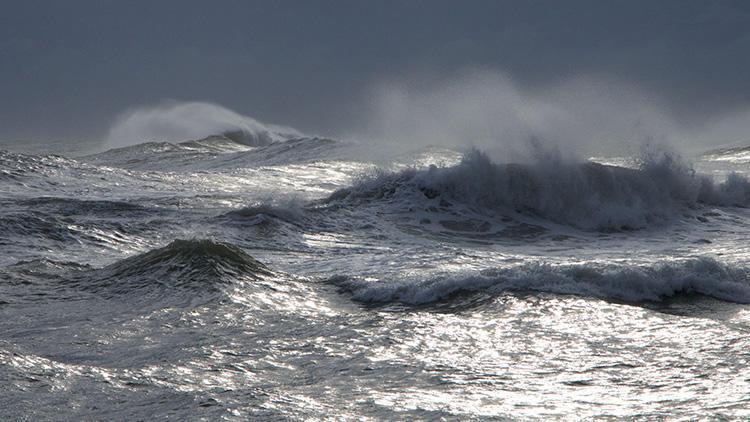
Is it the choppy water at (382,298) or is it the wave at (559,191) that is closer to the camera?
the choppy water at (382,298)

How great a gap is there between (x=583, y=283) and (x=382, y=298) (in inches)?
76.2

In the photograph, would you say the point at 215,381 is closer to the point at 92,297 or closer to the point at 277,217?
the point at 92,297

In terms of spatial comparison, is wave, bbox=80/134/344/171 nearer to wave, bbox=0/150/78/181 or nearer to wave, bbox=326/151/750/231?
wave, bbox=0/150/78/181

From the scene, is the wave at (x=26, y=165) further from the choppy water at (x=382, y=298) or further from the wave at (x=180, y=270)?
the wave at (x=180, y=270)

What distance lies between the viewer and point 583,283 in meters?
7.54

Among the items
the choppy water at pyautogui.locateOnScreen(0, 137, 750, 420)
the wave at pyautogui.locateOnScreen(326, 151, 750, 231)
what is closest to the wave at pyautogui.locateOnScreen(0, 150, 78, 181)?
the choppy water at pyautogui.locateOnScreen(0, 137, 750, 420)

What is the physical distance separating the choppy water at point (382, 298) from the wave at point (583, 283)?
3 centimetres

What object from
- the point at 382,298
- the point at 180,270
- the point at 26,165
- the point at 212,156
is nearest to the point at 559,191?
the point at 382,298

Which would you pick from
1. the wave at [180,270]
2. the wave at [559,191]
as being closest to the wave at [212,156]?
the wave at [559,191]

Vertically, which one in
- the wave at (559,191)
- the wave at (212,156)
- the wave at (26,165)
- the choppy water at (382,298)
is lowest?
the choppy water at (382,298)

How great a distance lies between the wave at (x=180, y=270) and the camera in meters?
7.21

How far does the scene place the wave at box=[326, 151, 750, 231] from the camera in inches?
533

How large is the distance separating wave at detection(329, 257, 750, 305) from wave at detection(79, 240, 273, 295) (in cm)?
97

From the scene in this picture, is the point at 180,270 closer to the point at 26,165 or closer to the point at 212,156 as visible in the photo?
the point at 26,165
